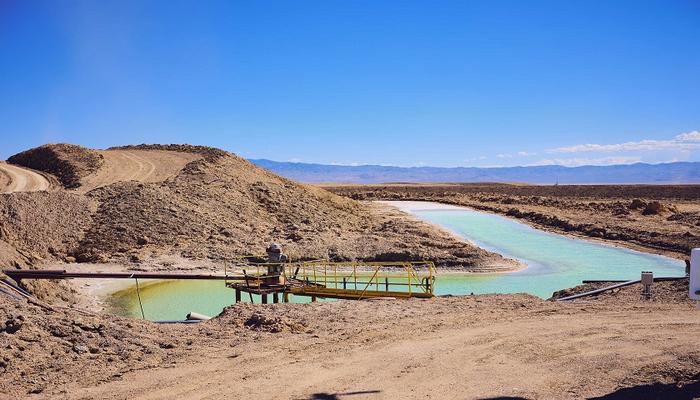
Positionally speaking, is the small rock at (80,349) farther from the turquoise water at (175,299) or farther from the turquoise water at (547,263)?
the turquoise water at (547,263)

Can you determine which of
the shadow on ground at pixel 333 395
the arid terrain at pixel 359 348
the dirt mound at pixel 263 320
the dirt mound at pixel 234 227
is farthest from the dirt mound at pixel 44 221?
the shadow on ground at pixel 333 395

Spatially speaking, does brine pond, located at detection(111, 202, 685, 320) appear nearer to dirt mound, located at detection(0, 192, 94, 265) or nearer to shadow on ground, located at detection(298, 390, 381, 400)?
dirt mound, located at detection(0, 192, 94, 265)

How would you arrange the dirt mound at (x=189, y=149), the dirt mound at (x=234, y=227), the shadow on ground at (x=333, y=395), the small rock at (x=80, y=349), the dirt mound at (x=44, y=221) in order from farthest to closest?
1. the dirt mound at (x=189, y=149)
2. the dirt mound at (x=234, y=227)
3. the dirt mound at (x=44, y=221)
4. the small rock at (x=80, y=349)
5. the shadow on ground at (x=333, y=395)

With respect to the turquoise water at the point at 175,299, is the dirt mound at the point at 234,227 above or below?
above

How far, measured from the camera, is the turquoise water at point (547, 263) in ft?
82.9

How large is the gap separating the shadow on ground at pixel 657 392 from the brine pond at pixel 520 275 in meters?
13.9

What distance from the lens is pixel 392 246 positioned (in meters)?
31.3

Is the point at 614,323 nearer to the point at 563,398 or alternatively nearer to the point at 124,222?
the point at 563,398

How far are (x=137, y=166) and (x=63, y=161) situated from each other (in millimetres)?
5237

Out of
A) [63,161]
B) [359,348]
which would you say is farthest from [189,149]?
[359,348]

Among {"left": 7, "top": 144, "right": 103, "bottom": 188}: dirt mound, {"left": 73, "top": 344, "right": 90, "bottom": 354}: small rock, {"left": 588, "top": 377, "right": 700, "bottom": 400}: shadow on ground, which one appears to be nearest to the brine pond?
{"left": 73, "top": 344, "right": 90, "bottom": 354}: small rock

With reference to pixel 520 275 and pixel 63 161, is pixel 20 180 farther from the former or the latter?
pixel 520 275

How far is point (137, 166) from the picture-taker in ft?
152

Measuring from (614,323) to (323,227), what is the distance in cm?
2432
